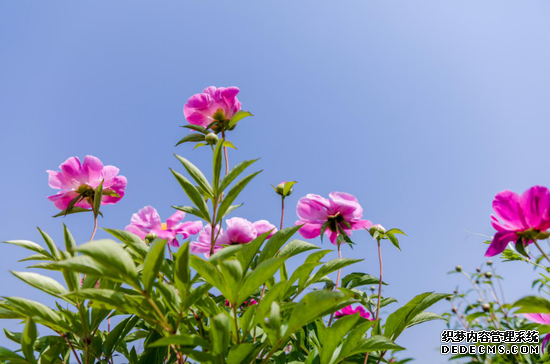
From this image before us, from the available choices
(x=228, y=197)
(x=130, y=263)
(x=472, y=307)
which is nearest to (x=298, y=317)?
(x=130, y=263)

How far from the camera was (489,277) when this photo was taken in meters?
2.47

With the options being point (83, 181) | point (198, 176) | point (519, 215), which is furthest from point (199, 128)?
point (519, 215)

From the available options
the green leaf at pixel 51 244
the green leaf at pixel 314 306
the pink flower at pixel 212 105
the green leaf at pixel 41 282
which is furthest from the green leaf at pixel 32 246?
the green leaf at pixel 314 306

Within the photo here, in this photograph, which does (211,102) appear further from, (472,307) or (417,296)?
Result: (472,307)

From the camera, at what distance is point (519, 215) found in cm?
77

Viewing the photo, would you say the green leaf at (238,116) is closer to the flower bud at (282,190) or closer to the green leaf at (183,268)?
the flower bud at (282,190)

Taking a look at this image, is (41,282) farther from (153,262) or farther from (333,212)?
(333,212)

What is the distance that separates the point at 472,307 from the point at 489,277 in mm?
271

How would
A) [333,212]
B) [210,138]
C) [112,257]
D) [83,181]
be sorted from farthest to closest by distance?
[333,212]
[83,181]
[210,138]
[112,257]

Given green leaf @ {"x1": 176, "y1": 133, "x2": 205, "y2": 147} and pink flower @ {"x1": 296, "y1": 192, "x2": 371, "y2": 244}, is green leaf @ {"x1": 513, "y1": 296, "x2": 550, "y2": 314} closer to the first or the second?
pink flower @ {"x1": 296, "y1": 192, "x2": 371, "y2": 244}

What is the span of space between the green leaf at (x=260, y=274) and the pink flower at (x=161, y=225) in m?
0.69

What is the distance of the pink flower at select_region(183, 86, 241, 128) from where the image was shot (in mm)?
1052

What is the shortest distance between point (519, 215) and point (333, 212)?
0.50 m

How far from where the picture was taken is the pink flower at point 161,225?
3.77 ft
